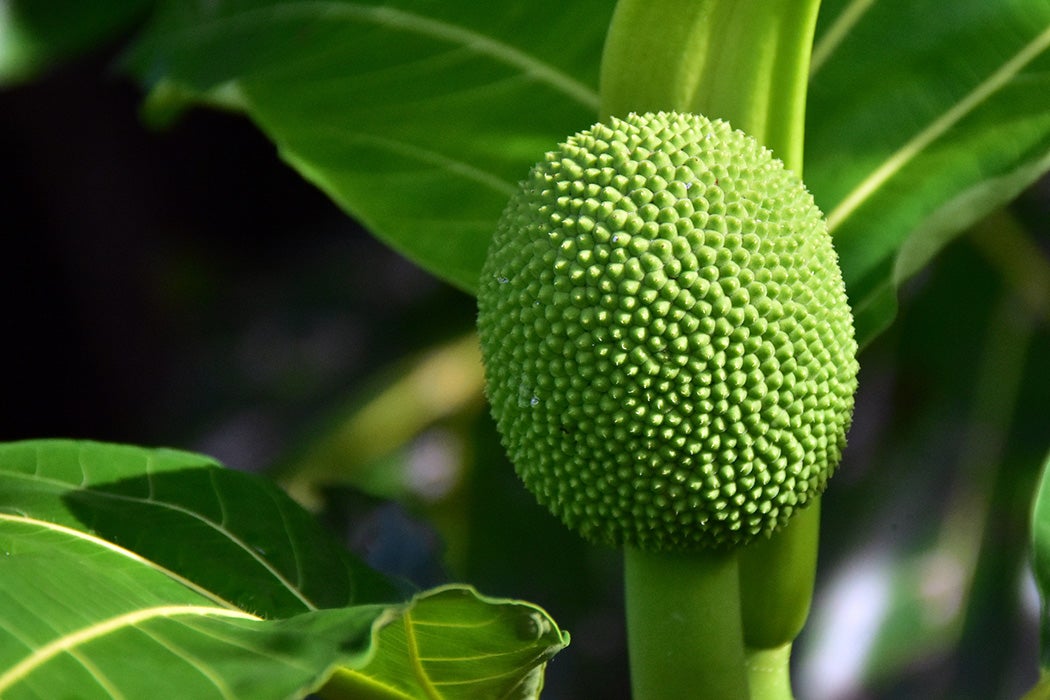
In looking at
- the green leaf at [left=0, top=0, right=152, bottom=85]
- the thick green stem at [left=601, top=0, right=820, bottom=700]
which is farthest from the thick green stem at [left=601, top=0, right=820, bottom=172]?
the green leaf at [left=0, top=0, right=152, bottom=85]

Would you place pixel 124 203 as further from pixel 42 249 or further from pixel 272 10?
pixel 272 10

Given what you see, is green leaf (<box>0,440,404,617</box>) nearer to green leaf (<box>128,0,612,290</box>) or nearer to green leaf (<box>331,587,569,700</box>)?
green leaf (<box>331,587,569,700</box>)

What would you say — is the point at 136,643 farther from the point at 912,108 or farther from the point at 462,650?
the point at 912,108

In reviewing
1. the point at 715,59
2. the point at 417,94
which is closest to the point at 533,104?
the point at 417,94

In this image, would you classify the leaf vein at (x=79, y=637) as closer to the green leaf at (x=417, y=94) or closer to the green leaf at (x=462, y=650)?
the green leaf at (x=462, y=650)

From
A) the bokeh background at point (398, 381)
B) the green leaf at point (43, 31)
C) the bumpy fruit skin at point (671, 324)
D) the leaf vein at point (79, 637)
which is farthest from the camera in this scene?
the bokeh background at point (398, 381)

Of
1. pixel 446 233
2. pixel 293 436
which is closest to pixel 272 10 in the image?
pixel 446 233

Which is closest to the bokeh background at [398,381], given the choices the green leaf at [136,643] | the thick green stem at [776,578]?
the thick green stem at [776,578]
